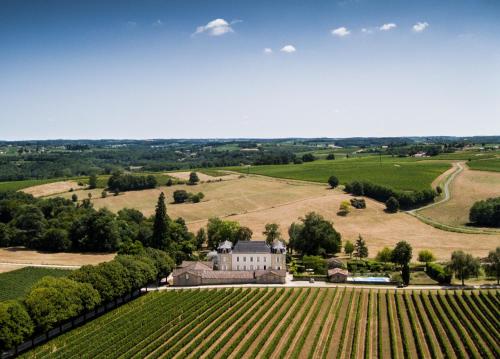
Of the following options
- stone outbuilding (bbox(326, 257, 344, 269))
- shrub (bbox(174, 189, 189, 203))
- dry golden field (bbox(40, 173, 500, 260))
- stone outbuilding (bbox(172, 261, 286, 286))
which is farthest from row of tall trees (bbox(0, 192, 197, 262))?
shrub (bbox(174, 189, 189, 203))

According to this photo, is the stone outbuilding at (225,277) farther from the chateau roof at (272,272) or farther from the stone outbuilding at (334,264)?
the stone outbuilding at (334,264)

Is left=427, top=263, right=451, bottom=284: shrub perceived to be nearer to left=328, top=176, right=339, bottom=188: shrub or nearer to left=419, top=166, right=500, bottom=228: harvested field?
left=419, top=166, right=500, bottom=228: harvested field

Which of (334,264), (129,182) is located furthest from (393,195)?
(129,182)

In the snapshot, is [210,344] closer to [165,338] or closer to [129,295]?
[165,338]

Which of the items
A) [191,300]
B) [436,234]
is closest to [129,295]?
[191,300]

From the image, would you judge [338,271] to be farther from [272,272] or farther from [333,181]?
[333,181]
